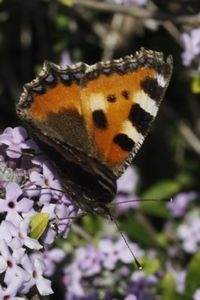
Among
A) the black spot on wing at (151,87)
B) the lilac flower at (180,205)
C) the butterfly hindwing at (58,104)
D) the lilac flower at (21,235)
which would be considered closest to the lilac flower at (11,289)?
the lilac flower at (21,235)

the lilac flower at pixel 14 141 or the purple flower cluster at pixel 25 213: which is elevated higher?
the lilac flower at pixel 14 141

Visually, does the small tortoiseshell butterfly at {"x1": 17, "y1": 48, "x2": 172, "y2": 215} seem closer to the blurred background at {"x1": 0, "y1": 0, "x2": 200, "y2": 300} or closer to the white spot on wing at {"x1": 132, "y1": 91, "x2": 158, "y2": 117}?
the white spot on wing at {"x1": 132, "y1": 91, "x2": 158, "y2": 117}

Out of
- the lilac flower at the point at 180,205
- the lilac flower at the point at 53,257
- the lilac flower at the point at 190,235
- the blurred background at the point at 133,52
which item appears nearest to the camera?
the lilac flower at the point at 53,257

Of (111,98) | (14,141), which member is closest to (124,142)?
(111,98)

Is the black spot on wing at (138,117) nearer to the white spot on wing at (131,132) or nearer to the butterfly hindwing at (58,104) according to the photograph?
the white spot on wing at (131,132)

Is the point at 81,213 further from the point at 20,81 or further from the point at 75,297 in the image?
the point at 20,81

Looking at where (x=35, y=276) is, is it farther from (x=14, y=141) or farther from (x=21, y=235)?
(x=14, y=141)

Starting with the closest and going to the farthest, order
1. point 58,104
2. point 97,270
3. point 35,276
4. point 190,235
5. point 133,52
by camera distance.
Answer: point 35,276 → point 58,104 → point 97,270 → point 190,235 → point 133,52

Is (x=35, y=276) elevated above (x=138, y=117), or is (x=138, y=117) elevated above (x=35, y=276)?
(x=138, y=117)
